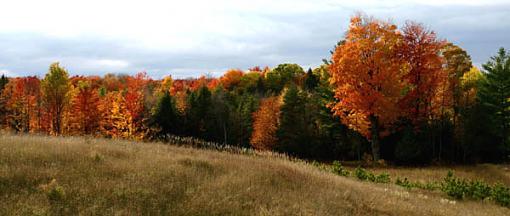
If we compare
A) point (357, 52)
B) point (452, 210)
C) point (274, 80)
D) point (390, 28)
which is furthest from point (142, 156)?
point (274, 80)

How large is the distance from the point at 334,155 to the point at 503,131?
17.3 m

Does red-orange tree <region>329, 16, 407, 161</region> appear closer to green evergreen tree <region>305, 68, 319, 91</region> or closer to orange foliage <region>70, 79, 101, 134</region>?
orange foliage <region>70, 79, 101, 134</region>

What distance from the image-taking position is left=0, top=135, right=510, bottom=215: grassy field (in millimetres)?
10234

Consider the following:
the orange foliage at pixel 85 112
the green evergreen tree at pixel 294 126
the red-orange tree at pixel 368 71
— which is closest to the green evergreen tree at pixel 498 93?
the red-orange tree at pixel 368 71

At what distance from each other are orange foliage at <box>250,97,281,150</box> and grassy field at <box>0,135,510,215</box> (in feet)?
119

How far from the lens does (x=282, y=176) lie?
1405 cm

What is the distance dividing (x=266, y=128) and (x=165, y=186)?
4157 centimetres

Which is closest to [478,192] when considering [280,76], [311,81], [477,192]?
[477,192]

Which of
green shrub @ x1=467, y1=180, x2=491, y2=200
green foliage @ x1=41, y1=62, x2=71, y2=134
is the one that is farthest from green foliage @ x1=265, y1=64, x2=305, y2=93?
green shrub @ x1=467, y1=180, x2=491, y2=200

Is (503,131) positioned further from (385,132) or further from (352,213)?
(352,213)

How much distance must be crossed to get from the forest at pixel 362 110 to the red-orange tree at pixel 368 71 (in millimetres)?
74

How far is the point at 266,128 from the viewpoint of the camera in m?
52.9

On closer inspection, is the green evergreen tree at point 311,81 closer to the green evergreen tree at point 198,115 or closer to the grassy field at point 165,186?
the green evergreen tree at point 198,115

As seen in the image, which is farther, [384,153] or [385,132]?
[384,153]
